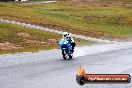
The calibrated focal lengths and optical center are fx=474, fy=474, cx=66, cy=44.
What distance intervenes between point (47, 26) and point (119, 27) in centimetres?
1544

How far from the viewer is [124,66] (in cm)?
2302

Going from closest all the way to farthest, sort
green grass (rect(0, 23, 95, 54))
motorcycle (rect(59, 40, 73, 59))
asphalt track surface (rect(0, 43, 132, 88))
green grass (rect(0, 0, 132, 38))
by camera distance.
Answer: asphalt track surface (rect(0, 43, 132, 88)), motorcycle (rect(59, 40, 73, 59)), green grass (rect(0, 23, 95, 54)), green grass (rect(0, 0, 132, 38))

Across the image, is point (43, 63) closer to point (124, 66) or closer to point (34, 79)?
point (124, 66)

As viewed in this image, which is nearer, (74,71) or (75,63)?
(74,71)

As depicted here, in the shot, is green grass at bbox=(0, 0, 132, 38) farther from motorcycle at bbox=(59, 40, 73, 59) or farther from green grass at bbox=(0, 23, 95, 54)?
motorcycle at bbox=(59, 40, 73, 59)

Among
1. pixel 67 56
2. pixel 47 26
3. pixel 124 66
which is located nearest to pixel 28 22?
pixel 47 26

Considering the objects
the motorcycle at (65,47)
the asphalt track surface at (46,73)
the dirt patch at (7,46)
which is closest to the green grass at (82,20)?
the dirt patch at (7,46)

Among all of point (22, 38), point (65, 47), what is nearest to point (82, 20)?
point (22, 38)

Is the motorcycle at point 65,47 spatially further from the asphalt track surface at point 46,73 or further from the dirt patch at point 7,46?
the dirt patch at point 7,46

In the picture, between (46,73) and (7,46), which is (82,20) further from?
(46,73)

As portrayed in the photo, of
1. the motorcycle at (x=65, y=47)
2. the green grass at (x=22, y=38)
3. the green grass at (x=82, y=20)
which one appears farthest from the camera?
the green grass at (x=82, y=20)

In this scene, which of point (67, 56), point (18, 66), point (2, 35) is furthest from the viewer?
point (2, 35)

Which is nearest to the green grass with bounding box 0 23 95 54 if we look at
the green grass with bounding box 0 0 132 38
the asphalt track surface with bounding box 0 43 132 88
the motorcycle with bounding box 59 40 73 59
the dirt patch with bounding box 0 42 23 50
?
the dirt patch with bounding box 0 42 23 50

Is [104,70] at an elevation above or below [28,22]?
above
